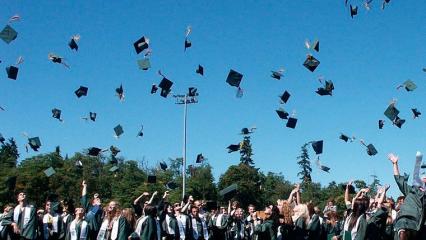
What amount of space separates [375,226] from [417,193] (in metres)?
1.02

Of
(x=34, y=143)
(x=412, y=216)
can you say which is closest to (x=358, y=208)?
(x=412, y=216)

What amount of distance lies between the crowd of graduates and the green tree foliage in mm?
59379

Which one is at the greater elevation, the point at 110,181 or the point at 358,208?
the point at 110,181

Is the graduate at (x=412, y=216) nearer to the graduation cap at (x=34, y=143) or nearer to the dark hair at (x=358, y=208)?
the dark hair at (x=358, y=208)

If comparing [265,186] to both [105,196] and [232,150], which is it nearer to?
[105,196]

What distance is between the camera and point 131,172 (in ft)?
236

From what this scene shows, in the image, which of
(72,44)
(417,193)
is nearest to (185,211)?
(72,44)

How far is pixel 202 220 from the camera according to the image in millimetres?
16016

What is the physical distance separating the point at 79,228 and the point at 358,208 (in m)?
6.94

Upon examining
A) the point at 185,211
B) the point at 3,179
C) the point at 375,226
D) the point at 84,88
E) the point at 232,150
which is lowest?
the point at 375,226

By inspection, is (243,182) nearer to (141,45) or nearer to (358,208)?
(141,45)

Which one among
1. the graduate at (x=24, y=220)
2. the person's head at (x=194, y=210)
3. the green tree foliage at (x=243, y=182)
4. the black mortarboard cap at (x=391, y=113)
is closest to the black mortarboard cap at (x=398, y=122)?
the black mortarboard cap at (x=391, y=113)

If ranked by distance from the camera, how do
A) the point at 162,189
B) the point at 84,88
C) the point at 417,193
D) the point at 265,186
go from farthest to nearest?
the point at 265,186 < the point at 162,189 < the point at 84,88 < the point at 417,193

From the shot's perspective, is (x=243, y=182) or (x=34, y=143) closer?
(x=34, y=143)
